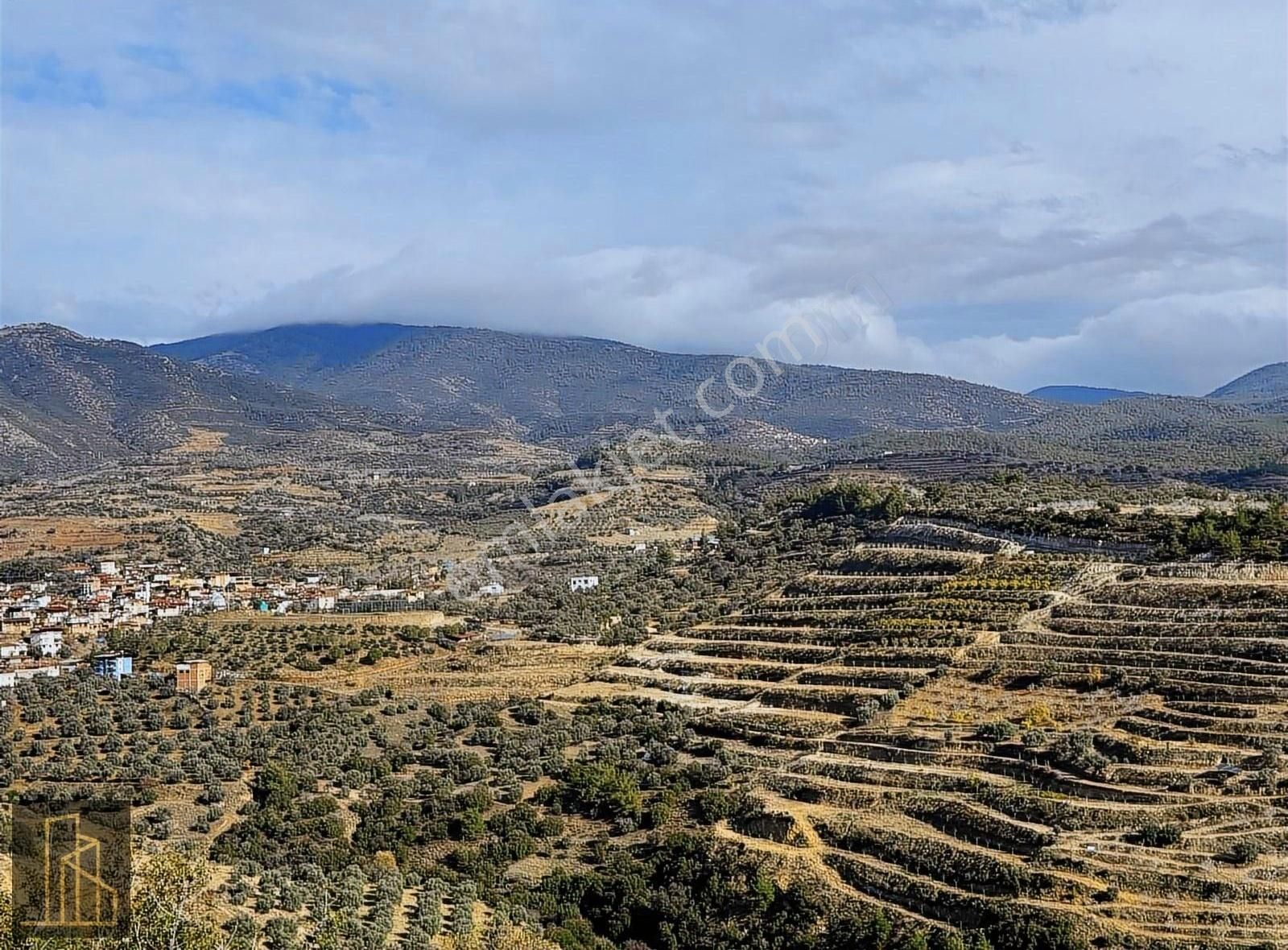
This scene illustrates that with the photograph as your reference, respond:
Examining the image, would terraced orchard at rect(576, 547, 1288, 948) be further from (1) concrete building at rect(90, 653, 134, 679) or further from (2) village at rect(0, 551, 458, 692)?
(2) village at rect(0, 551, 458, 692)

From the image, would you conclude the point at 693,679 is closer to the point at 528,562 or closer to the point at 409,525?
the point at 528,562

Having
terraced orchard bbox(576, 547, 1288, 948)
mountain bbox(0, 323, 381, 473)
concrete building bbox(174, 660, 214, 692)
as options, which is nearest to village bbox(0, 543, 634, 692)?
concrete building bbox(174, 660, 214, 692)

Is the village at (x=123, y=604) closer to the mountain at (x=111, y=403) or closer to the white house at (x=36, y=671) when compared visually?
the white house at (x=36, y=671)

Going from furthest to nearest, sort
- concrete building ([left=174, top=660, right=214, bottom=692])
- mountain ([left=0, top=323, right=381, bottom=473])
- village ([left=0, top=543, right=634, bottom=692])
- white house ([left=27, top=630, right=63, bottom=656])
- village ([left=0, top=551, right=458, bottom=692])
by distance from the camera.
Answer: mountain ([left=0, top=323, right=381, bottom=473]) < white house ([left=27, top=630, right=63, bottom=656]) < village ([left=0, top=551, right=458, bottom=692]) < village ([left=0, top=543, right=634, bottom=692]) < concrete building ([left=174, top=660, right=214, bottom=692])

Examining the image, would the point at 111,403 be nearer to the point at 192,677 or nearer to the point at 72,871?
the point at 192,677

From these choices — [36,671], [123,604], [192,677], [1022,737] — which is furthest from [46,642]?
[1022,737]

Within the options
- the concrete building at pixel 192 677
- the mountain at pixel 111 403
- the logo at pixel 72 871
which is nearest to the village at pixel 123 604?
the concrete building at pixel 192 677
